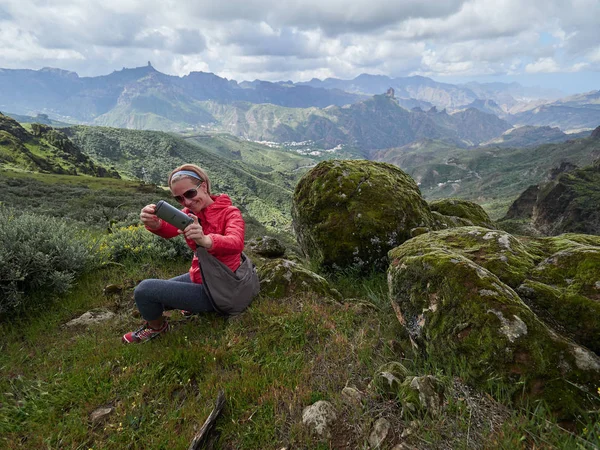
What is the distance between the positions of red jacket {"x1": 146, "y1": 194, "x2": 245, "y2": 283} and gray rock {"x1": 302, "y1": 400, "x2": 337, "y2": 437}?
2544 millimetres

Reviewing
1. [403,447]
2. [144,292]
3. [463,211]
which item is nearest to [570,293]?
[403,447]

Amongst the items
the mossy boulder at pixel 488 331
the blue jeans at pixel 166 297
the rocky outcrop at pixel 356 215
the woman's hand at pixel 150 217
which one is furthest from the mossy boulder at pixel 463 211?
the woman's hand at pixel 150 217

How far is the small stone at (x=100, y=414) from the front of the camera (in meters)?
3.66

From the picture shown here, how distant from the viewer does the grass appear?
10.1 ft

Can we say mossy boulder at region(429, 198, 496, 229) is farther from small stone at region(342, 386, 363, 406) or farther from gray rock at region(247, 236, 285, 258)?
small stone at region(342, 386, 363, 406)

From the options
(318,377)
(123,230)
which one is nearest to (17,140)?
(123,230)

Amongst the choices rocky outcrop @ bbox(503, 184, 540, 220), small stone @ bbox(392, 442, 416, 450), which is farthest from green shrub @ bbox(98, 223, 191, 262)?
rocky outcrop @ bbox(503, 184, 540, 220)

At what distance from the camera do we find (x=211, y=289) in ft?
17.1

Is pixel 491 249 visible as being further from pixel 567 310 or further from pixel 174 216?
pixel 174 216

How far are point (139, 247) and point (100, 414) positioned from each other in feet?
18.7

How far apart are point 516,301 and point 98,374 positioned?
582cm

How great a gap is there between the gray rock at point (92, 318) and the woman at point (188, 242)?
43.7 inches

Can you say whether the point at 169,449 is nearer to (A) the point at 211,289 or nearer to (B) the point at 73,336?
(A) the point at 211,289

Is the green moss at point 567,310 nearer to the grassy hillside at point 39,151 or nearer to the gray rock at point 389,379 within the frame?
the gray rock at point 389,379
